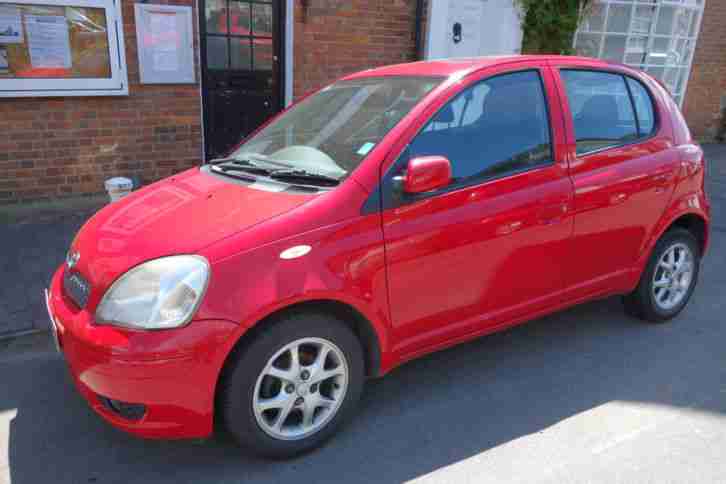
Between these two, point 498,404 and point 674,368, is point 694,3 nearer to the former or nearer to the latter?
point 674,368

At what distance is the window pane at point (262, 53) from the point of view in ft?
22.8

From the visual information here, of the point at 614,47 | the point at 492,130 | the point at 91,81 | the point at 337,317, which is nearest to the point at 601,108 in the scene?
the point at 492,130

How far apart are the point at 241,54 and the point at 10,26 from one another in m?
2.30

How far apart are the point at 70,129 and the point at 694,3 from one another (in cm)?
1028

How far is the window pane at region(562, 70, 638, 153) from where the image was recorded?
3.41m

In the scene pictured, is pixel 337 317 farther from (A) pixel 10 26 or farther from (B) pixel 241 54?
(B) pixel 241 54

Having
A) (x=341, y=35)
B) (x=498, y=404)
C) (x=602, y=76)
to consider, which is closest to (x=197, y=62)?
(x=341, y=35)

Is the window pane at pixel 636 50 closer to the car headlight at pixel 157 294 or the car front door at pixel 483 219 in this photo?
the car front door at pixel 483 219

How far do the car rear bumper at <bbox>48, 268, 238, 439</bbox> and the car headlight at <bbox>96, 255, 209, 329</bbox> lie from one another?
0.04 m

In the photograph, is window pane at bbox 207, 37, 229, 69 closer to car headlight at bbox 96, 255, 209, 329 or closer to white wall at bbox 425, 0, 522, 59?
white wall at bbox 425, 0, 522, 59

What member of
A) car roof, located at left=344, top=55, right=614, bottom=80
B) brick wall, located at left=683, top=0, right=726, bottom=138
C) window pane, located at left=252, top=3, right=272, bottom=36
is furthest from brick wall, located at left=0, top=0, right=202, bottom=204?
brick wall, located at left=683, top=0, right=726, bottom=138

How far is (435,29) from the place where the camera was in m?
7.79

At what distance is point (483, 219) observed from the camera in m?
2.97

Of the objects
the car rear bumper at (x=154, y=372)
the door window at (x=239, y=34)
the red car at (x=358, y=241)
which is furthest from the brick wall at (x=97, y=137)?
the car rear bumper at (x=154, y=372)
